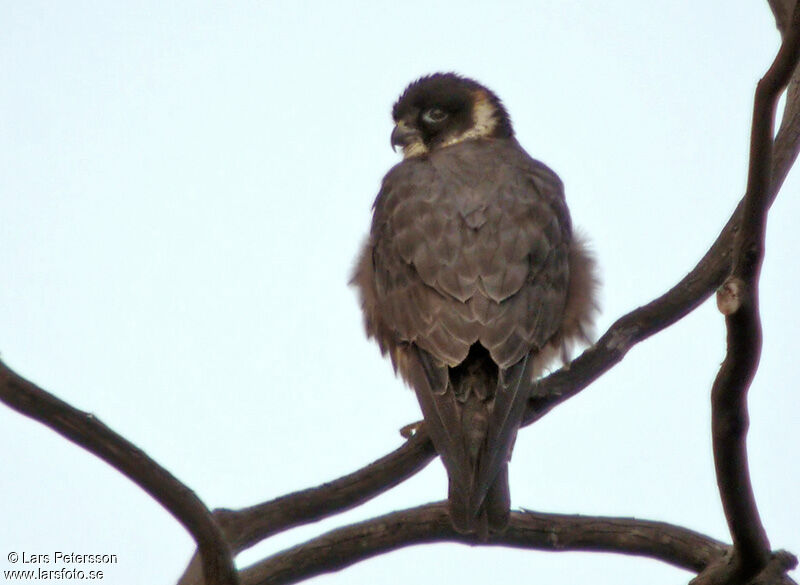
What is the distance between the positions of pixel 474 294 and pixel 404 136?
1967 millimetres

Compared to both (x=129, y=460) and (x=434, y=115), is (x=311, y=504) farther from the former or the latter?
(x=434, y=115)

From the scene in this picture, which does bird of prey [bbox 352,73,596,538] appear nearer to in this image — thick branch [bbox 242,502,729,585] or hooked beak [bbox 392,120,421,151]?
thick branch [bbox 242,502,729,585]

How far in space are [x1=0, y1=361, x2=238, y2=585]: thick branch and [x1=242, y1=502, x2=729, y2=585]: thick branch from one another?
0.31 m

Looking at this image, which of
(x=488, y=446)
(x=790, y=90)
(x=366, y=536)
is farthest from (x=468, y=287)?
(x=790, y=90)

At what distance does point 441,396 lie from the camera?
14.5 ft

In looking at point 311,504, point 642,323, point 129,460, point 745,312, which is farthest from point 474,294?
point 129,460

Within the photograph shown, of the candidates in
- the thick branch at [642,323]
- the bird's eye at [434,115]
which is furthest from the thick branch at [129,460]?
the bird's eye at [434,115]

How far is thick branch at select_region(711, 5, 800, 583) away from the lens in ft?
10.4

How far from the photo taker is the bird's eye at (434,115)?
6512mm

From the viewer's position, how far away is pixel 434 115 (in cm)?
654

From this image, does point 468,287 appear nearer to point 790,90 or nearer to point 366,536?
point 366,536

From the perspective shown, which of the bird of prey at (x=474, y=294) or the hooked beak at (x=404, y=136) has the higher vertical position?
the hooked beak at (x=404, y=136)

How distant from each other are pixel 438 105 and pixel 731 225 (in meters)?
2.43

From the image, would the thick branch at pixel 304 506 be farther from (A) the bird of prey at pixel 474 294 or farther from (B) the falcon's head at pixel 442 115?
(B) the falcon's head at pixel 442 115
